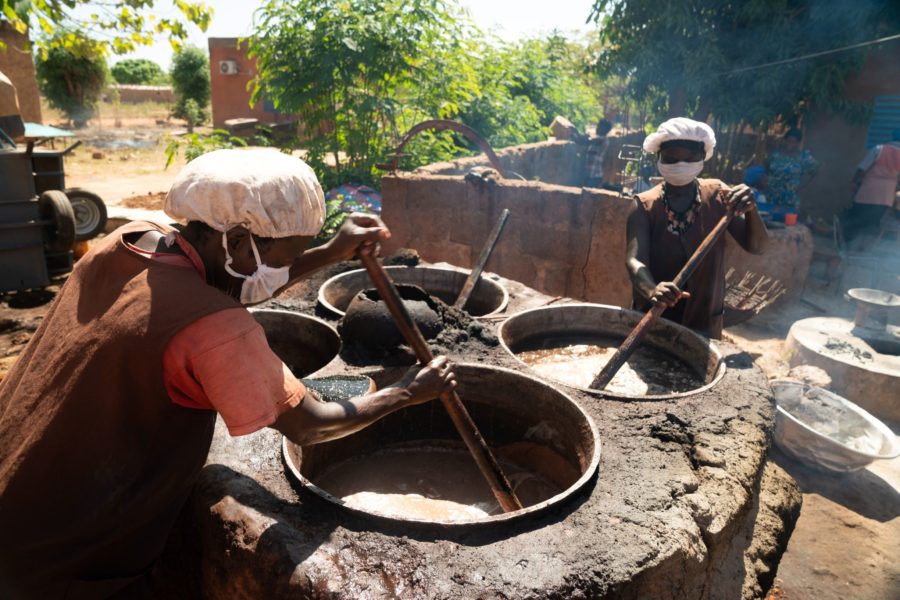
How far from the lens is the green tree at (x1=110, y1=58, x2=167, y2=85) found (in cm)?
3894

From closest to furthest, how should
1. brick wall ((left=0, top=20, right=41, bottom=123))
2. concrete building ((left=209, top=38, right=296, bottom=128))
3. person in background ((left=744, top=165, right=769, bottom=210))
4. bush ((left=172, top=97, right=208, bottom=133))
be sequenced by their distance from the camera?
1. person in background ((left=744, top=165, right=769, bottom=210))
2. brick wall ((left=0, top=20, right=41, bottom=123))
3. concrete building ((left=209, top=38, right=296, bottom=128))
4. bush ((left=172, top=97, right=208, bottom=133))

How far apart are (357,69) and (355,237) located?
239 inches

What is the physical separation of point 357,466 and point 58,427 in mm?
1701

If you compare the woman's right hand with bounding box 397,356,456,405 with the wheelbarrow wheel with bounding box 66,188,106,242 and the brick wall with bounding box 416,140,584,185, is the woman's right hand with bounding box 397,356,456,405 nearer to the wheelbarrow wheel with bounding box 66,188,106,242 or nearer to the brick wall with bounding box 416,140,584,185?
the brick wall with bounding box 416,140,584,185

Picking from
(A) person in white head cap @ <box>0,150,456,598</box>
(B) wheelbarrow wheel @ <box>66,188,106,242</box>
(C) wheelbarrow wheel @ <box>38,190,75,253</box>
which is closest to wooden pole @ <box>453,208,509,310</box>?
(A) person in white head cap @ <box>0,150,456,598</box>

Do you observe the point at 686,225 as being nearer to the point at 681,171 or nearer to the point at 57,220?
the point at 681,171

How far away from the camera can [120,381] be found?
1.44m

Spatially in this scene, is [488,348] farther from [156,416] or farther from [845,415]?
[845,415]

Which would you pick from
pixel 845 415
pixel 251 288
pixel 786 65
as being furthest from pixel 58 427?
pixel 786 65

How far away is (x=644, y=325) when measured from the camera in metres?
3.00

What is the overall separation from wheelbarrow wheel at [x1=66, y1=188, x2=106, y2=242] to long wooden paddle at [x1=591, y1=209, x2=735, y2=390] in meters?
7.51

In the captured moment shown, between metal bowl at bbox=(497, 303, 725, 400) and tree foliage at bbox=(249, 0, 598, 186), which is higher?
tree foliage at bbox=(249, 0, 598, 186)

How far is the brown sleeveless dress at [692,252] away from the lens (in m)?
3.38

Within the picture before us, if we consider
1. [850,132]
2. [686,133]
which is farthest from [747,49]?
[686,133]
